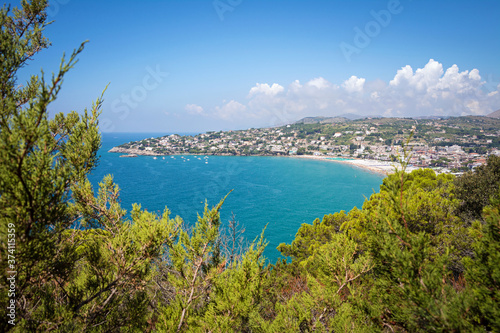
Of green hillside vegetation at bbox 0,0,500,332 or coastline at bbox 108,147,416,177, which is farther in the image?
coastline at bbox 108,147,416,177

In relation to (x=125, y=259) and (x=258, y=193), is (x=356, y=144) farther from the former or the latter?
(x=125, y=259)

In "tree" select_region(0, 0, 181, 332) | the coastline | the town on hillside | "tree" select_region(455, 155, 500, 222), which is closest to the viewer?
"tree" select_region(0, 0, 181, 332)

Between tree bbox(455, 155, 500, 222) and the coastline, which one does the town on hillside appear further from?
tree bbox(455, 155, 500, 222)

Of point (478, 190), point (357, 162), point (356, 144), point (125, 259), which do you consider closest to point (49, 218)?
point (125, 259)

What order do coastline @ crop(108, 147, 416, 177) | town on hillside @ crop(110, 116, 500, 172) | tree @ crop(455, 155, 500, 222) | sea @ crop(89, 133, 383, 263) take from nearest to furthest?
tree @ crop(455, 155, 500, 222), sea @ crop(89, 133, 383, 263), coastline @ crop(108, 147, 416, 177), town on hillside @ crop(110, 116, 500, 172)

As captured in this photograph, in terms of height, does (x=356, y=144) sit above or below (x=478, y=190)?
below

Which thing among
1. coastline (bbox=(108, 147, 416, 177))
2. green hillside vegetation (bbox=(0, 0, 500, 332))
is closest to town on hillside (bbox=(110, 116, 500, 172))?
coastline (bbox=(108, 147, 416, 177))

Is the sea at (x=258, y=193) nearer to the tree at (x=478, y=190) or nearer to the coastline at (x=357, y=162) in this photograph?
the coastline at (x=357, y=162)
